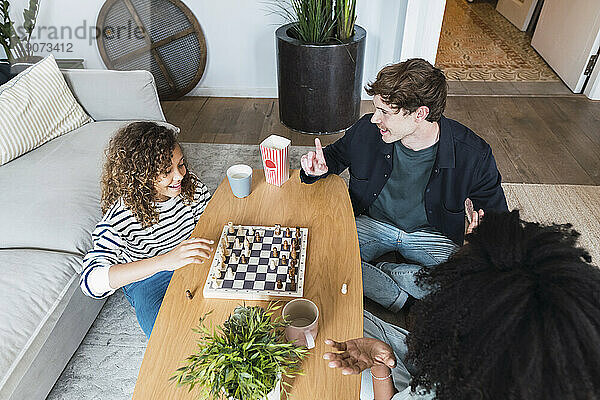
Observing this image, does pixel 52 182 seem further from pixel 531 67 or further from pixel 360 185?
pixel 531 67

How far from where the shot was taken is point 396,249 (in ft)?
5.74

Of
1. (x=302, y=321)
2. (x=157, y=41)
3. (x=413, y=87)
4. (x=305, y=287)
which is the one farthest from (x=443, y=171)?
(x=157, y=41)

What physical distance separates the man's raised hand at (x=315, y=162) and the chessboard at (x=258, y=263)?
28cm

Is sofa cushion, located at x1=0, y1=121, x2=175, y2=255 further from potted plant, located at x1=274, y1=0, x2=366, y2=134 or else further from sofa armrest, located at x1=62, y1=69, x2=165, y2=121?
potted plant, located at x1=274, y1=0, x2=366, y2=134

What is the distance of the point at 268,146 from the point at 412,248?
0.70 metres

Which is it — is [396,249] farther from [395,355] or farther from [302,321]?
[302,321]

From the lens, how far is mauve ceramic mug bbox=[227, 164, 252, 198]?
148cm

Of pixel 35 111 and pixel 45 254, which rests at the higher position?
pixel 35 111

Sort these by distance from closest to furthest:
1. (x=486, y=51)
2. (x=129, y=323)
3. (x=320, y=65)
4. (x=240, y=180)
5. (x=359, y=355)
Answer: (x=359, y=355) → (x=240, y=180) → (x=129, y=323) → (x=320, y=65) → (x=486, y=51)

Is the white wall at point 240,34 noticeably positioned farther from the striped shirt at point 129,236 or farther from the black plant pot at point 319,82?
the striped shirt at point 129,236

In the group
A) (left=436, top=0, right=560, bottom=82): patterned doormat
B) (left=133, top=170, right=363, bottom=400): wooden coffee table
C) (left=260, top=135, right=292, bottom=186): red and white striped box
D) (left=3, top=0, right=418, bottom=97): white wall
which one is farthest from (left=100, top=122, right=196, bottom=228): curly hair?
(left=436, top=0, right=560, bottom=82): patterned doormat

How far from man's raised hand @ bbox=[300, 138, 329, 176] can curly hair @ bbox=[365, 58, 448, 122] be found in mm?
279

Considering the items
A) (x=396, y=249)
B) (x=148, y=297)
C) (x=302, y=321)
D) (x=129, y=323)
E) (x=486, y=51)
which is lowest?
(x=129, y=323)

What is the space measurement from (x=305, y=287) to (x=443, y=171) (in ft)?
2.32
